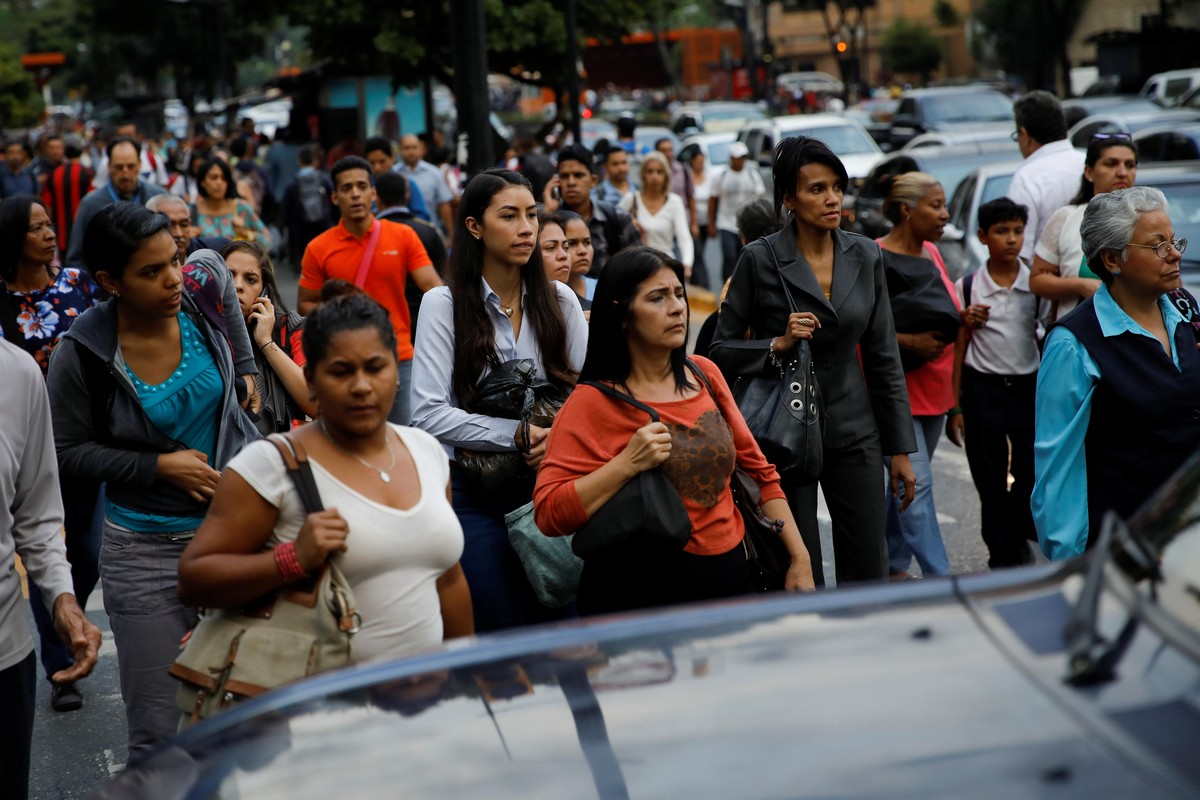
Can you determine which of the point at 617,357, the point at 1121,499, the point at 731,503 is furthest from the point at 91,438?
the point at 1121,499

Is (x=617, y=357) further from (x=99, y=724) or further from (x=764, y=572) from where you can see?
(x=99, y=724)

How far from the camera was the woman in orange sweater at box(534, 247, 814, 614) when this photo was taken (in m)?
4.11

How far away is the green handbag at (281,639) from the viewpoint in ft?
10.6

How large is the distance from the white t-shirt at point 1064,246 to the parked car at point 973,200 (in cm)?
392

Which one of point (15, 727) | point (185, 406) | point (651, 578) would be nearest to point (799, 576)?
point (651, 578)

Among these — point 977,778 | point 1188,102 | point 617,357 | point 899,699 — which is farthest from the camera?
point 1188,102

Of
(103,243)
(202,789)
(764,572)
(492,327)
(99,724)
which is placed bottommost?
(99,724)

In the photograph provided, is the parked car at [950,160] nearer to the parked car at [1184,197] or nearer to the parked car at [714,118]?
the parked car at [1184,197]

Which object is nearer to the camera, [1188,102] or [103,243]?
[103,243]

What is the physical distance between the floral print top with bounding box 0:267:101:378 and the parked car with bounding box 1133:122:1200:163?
11.1 m

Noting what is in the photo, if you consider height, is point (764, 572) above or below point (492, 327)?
below

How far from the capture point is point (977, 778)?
2109 millimetres

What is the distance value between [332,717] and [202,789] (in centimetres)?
25

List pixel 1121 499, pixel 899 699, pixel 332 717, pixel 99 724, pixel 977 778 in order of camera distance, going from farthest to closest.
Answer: pixel 99 724 → pixel 1121 499 → pixel 332 717 → pixel 899 699 → pixel 977 778
